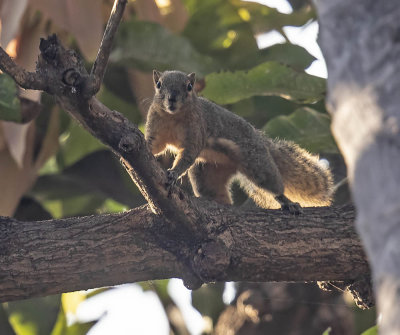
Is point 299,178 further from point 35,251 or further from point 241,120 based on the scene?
point 35,251

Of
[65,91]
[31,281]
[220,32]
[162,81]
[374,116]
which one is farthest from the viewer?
[220,32]

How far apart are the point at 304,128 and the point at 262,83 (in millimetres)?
345

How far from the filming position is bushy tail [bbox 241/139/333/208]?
421 centimetres

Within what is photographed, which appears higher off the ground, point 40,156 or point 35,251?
point 40,156

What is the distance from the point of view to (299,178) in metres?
4.22

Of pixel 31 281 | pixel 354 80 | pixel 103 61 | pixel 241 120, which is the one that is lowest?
pixel 31 281

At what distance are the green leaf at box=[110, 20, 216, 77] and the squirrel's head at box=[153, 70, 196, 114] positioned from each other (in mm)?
912

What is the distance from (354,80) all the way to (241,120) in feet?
9.77

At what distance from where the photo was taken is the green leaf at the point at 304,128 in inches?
167

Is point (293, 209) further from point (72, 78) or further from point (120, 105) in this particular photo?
point (120, 105)

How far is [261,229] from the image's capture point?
313cm

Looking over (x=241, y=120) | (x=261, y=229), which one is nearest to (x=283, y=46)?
(x=241, y=120)

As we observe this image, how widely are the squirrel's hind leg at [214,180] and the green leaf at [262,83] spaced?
373mm

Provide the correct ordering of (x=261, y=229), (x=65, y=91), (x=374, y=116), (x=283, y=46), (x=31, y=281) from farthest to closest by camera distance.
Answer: (x=283, y=46) < (x=261, y=229) < (x=31, y=281) < (x=65, y=91) < (x=374, y=116)
